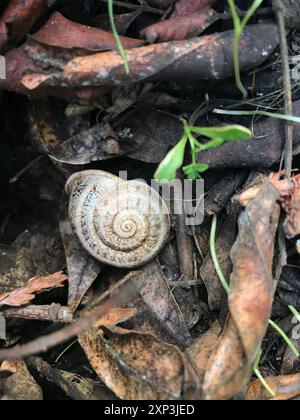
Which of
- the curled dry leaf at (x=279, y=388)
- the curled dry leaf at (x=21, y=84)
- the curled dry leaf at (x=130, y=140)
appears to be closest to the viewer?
the curled dry leaf at (x=279, y=388)

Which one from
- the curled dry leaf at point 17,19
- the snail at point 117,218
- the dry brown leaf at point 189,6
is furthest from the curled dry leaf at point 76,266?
the dry brown leaf at point 189,6

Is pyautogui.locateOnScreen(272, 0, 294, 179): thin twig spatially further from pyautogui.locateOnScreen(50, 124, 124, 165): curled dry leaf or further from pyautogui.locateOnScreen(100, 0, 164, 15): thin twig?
pyautogui.locateOnScreen(50, 124, 124, 165): curled dry leaf

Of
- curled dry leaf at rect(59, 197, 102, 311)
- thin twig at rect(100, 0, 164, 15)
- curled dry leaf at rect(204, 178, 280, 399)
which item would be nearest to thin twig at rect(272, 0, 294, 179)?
curled dry leaf at rect(204, 178, 280, 399)

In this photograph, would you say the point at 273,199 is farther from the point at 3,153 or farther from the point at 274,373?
the point at 3,153

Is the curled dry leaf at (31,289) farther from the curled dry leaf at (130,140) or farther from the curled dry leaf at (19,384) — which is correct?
the curled dry leaf at (130,140)

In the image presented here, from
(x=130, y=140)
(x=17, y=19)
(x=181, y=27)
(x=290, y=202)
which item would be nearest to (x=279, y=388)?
(x=290, y=202)
